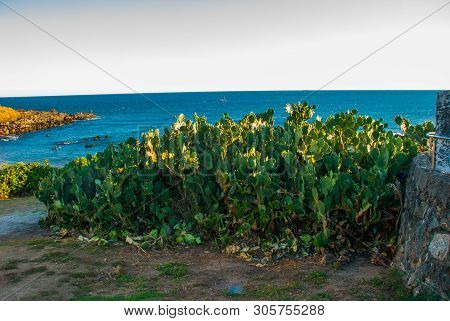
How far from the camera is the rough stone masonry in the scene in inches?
212

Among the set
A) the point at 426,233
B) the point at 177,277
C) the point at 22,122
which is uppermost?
the point at 426,233

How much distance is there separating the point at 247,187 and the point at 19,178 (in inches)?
441

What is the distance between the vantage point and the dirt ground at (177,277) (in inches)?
237

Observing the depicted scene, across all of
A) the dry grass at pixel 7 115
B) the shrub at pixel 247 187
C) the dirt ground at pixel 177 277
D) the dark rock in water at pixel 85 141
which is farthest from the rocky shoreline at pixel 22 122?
the dirt ground at pixel 177 277

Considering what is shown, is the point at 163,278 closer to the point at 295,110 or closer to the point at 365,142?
the point at 365,142

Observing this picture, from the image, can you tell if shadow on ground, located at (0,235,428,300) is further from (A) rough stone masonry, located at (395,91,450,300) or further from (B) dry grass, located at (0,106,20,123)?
(B) dry grass, located at (0,106,20,123)

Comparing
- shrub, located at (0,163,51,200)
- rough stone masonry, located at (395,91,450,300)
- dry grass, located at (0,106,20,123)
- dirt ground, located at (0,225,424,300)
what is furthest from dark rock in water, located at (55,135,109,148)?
rough stone masonry, located at (395,91,450,300)

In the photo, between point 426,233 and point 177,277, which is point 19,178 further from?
point 426,233

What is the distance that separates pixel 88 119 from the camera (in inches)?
3984

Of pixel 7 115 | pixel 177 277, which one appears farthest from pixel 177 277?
pixel 7 115

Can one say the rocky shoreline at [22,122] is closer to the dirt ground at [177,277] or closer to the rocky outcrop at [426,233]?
the dirt ground at [177,277]

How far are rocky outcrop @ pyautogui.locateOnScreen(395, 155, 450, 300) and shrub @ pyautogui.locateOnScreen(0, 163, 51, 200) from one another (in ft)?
41.7

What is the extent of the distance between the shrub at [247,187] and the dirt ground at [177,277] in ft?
1.45

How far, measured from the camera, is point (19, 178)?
16.1 metres
